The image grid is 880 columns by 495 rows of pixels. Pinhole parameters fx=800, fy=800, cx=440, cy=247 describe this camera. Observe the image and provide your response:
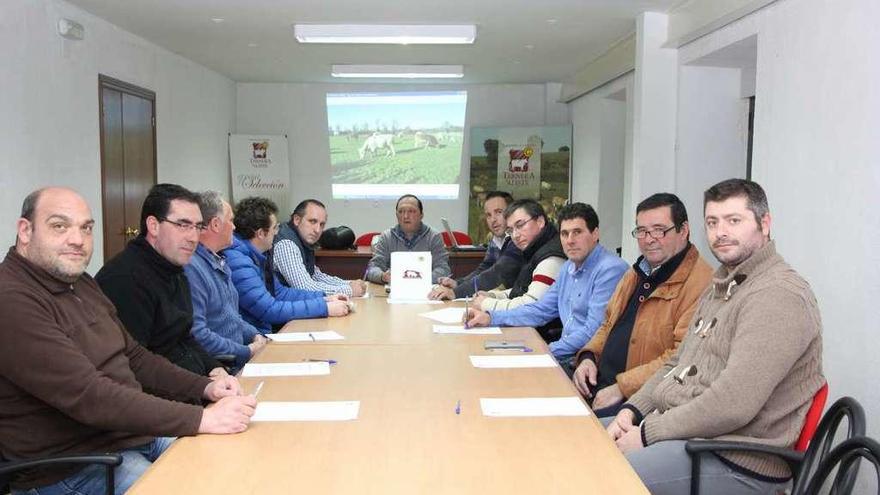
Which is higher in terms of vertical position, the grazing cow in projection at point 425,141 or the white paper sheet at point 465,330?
the grazing cow in projection at point 425,141

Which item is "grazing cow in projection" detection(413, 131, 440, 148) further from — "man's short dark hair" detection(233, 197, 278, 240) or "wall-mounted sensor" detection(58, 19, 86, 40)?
"man's short dark hair" detection(233, 197, 278, 240)

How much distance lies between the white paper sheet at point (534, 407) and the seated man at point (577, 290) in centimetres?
134

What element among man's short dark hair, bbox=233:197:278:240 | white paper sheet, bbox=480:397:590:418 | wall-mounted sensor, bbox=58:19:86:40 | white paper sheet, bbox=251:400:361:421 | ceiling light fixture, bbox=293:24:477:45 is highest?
ceiling light fixture, bbox=293:24:477:45

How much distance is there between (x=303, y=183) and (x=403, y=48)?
12.9 ft

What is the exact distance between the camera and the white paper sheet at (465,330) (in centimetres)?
376

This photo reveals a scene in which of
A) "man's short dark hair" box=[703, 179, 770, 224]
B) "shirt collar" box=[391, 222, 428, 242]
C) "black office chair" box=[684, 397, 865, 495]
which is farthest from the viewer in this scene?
"shirt collar" box=[391, 222, 428, 242]

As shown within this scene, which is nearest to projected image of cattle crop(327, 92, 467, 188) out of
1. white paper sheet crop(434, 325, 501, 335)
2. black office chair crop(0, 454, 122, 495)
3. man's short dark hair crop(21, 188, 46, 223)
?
white paper sheet crop(434, 325, 501, 335)

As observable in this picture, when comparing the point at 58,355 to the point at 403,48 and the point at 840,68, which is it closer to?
the point at 840,68

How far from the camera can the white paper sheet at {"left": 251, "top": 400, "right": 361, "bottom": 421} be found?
228 centimetres

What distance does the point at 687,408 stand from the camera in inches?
93.4

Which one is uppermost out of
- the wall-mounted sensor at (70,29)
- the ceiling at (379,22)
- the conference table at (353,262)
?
the ceiling at (379,22)

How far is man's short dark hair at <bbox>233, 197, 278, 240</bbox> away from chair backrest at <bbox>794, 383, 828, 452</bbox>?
2978mm

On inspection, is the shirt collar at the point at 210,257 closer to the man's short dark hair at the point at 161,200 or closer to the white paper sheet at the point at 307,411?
the man's short dark hair at the point at 161,200

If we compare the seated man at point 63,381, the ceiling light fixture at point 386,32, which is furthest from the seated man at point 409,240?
the seated man at point 63,381
